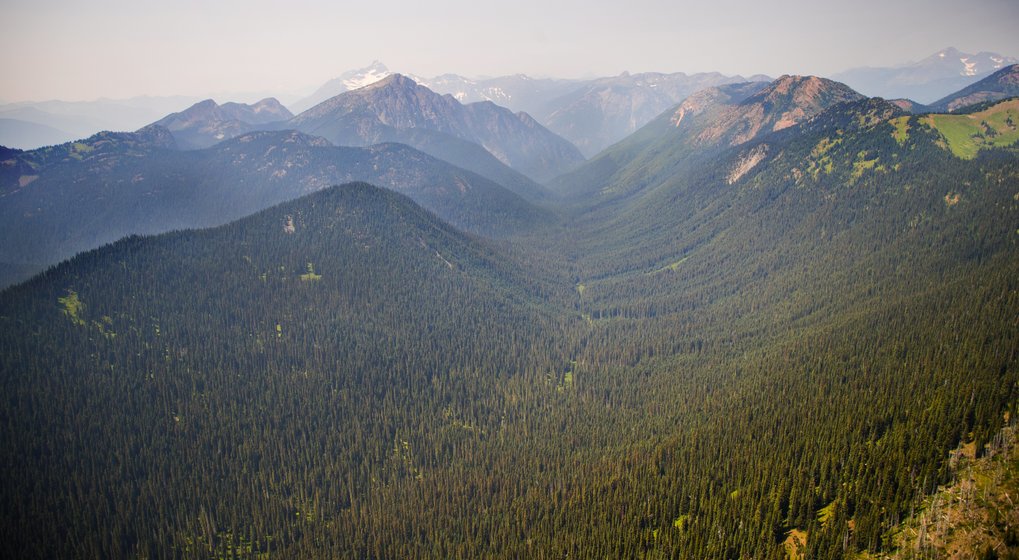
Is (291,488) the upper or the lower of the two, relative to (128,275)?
lower

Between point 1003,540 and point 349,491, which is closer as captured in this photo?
point 1003,540

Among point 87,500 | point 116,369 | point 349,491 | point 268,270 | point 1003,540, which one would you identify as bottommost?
point 349,491

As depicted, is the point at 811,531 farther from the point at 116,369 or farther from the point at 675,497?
the point at 116,369

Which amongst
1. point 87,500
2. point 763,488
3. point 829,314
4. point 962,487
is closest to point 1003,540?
point 962,487

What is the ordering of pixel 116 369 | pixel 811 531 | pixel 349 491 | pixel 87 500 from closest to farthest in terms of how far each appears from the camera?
pixel 811 531
pixel 87 500
pixel 349 491
pixel 116 369

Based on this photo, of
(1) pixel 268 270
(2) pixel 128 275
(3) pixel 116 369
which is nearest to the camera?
(3) pixel 116 369

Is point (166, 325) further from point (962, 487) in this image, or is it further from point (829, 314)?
point (829, 314)
